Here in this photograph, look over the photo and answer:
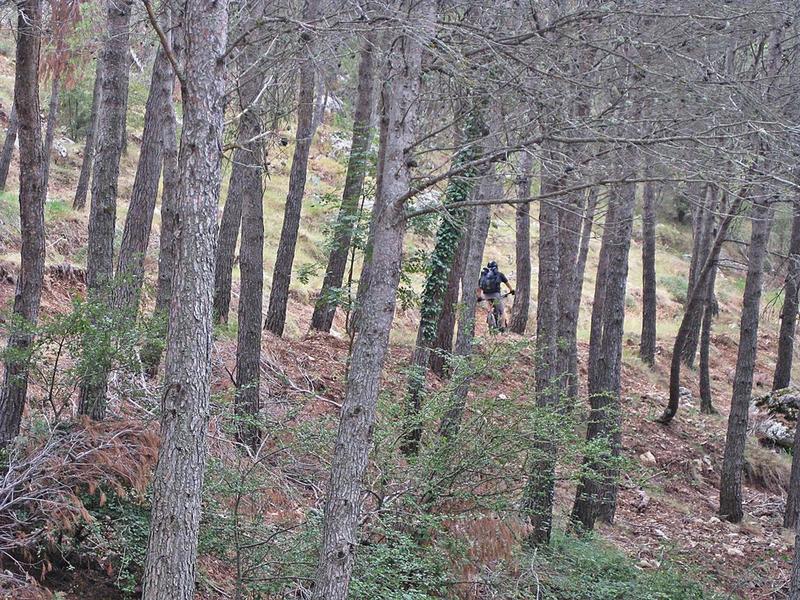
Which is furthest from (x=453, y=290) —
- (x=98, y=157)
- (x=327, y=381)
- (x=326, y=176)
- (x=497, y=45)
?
(x=326, y=176)

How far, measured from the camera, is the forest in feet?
16.9

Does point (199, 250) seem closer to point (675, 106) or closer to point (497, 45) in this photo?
point (497, 45)

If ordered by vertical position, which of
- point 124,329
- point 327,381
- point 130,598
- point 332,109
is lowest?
point 130,598

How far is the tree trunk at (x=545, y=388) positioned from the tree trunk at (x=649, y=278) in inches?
338

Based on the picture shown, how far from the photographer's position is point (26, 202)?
21.1ft

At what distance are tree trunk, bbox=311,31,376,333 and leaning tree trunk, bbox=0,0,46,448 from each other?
20.9ft

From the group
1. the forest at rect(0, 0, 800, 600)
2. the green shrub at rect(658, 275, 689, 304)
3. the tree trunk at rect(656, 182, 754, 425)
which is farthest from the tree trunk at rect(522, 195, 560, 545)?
the green shrub at rect(658, 275, 689, 304)

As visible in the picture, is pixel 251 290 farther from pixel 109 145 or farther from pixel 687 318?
pixel 687 318

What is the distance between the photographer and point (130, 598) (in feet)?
20.5

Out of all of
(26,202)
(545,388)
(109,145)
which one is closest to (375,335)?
(26,202)

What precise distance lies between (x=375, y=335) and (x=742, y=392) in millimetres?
8311

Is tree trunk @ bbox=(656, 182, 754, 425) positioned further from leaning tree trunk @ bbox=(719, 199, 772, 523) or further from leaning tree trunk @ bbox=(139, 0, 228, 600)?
leaning tree trunk @ bbox=(139, 0, 228, 600)

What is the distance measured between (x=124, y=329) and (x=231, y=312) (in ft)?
28.2

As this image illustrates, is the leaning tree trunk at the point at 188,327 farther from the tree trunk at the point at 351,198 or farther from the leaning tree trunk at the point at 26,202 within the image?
the tree trunk at the point at 351,198
